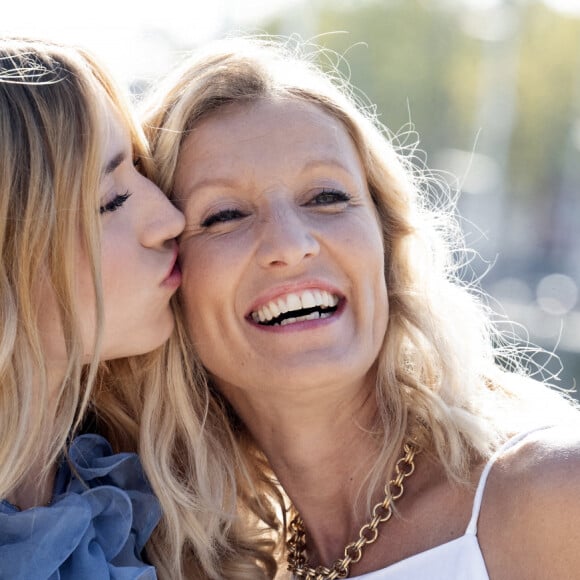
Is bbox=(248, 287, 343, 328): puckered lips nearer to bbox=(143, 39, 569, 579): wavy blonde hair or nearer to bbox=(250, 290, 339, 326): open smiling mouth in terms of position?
bbox=(250, 290, 339, 326): open smiling mouth

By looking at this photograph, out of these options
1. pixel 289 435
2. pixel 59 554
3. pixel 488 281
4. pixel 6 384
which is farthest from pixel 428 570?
pixel 488 281

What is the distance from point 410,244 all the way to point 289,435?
2.13 feet

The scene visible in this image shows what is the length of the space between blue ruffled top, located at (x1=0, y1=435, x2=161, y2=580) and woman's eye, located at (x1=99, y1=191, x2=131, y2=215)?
642mm

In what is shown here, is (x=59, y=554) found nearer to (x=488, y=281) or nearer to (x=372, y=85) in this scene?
(x=488, y=281)

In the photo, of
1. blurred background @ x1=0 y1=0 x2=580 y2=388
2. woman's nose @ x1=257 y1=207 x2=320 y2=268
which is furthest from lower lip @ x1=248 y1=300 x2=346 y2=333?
blurred background @ x1=0 y1=0 x2=580 y2=388

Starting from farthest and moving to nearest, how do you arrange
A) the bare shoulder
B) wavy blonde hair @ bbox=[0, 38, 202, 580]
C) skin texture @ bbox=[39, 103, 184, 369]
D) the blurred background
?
the blurred background < skin texture @ bbox=[39, 103, 184, 369] < wavy blonde hair @ bbox=[0, 38, 202, 580] < the bare shoulder

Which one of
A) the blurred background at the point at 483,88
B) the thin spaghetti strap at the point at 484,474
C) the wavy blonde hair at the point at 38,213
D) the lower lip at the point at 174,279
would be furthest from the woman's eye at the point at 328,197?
the blurred background at the point at 483,88

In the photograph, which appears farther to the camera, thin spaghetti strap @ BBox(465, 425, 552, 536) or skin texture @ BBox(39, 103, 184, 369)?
skin texture @ BBox(39, 103, 184, 369)

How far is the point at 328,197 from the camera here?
278cm

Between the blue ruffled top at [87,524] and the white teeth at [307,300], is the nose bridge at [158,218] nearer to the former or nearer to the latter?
the white teeth at [307,300]

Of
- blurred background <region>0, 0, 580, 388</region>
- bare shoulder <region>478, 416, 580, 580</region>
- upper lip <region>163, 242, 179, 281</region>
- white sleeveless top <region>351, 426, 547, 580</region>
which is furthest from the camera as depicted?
blurred background <region>0, 0, 580, 388</region>

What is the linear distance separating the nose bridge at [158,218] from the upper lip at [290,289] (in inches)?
11.6

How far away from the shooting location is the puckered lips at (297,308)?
2.66m

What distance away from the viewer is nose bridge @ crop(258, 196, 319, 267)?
2.62 metres
